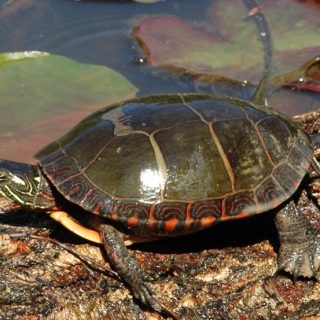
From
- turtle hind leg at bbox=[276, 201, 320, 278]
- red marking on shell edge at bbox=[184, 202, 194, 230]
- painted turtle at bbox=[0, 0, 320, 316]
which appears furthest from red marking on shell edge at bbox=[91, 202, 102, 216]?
turtle hind leg at bbox=[276, 201, 320, 278]

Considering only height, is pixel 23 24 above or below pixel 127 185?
below

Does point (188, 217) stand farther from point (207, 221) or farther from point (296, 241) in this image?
point (296, 241)

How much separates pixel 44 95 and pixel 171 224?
8.98ft

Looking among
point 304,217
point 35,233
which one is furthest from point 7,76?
point 304,217

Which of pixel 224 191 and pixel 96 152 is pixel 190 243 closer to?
pixel 224 191

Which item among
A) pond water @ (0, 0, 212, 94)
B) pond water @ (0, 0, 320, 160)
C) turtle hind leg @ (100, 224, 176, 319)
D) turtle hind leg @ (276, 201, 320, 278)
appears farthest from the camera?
pond water @ (0, 0, 212, 94)

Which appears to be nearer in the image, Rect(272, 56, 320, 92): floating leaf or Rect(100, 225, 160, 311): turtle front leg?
Rect(100, 225, 160, 311): turtle front leg

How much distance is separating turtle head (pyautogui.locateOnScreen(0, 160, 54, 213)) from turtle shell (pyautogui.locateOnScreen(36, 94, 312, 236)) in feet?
0.30

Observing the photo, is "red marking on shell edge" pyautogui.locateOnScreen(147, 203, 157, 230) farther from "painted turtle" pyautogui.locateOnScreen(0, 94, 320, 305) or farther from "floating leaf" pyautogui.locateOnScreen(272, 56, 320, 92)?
"floating leaf" pyautogui.locateOnScreen(272, 56, 320, 92)

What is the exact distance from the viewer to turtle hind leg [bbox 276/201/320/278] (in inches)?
137

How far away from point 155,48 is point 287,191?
3.18 meters

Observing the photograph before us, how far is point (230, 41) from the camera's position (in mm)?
6328

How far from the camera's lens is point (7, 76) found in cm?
578

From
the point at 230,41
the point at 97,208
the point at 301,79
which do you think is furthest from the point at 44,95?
the point at 97,208
